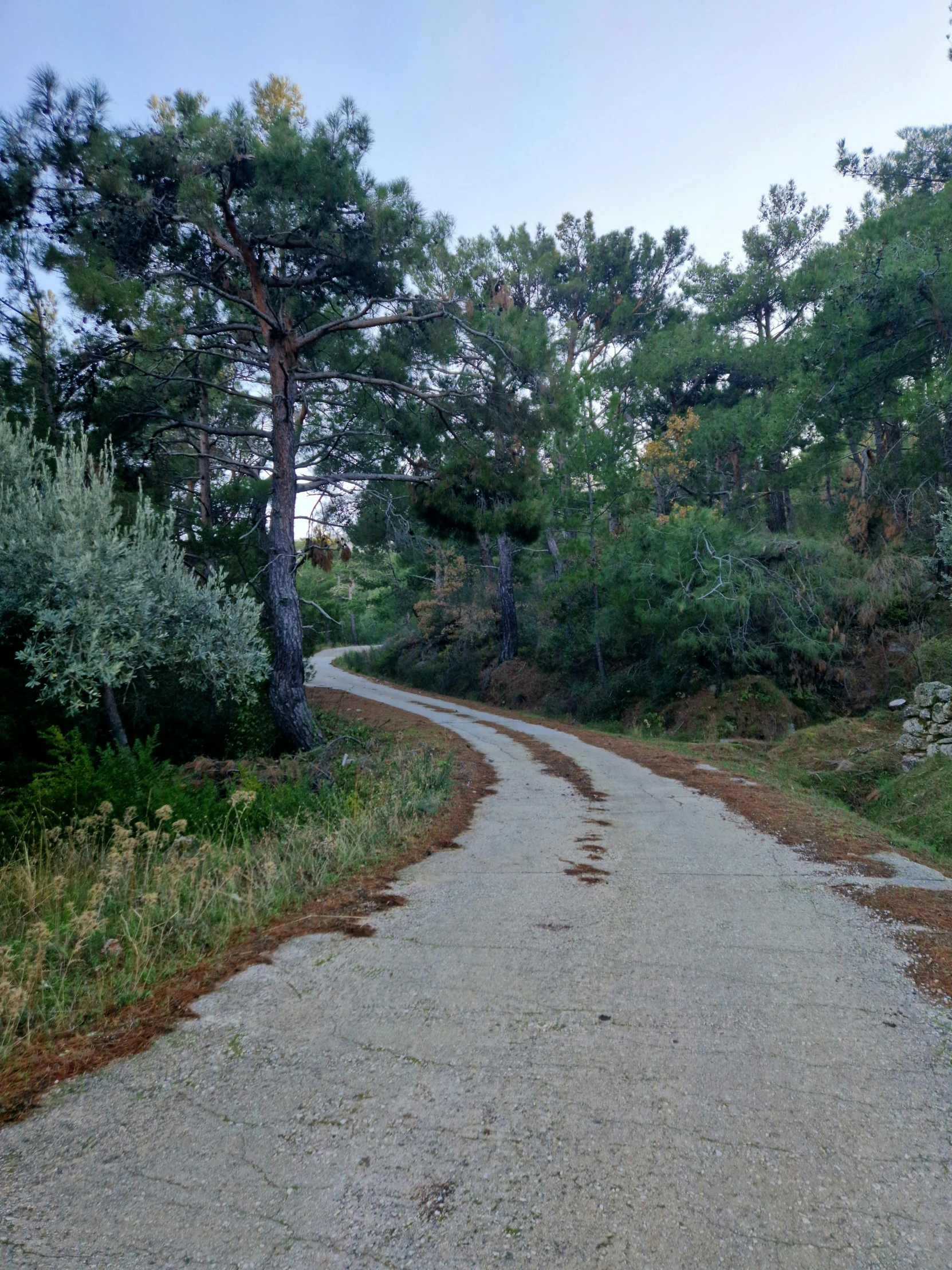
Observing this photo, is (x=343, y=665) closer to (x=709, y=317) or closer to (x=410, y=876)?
(x=709, y=317)

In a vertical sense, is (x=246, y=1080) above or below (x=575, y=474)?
below

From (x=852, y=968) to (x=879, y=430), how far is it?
57.0 feet

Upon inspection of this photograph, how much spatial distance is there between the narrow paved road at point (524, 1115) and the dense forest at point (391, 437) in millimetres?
6376

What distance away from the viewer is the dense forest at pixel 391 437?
372 inches

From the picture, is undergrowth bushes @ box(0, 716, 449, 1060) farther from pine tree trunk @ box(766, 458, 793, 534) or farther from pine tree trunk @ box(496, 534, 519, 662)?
pine tree trunk @ box(766, 458, 793, 534)

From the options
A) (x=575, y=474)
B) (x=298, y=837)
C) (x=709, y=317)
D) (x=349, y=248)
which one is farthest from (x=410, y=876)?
(x=709, y=317)

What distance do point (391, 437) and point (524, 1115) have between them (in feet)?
40.6

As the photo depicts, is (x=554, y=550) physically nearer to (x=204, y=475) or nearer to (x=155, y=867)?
(x=204, y=475)

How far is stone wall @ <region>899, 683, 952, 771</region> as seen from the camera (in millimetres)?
10867

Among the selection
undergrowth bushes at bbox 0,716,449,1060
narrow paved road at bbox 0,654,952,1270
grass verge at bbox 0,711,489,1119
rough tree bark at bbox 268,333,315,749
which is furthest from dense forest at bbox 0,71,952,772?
narrow paved road at bbox 0,654,952,1270

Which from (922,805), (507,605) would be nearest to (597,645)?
(507,605)

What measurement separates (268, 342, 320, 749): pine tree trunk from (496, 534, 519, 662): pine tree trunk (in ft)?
45.4

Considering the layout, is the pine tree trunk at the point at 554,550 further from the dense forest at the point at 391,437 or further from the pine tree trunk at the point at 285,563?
the pine tree trunk at the point at 285,563

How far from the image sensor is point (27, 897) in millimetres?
4938
